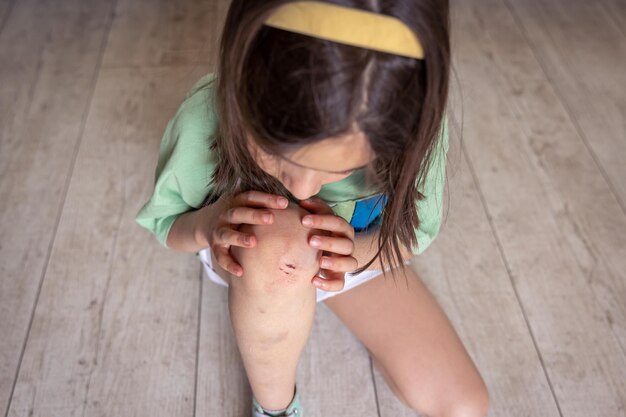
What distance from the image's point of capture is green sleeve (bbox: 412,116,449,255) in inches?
29.9

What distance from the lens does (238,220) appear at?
0.67 meters

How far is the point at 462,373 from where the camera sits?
0.84 meters

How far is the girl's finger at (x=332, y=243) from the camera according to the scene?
66cm

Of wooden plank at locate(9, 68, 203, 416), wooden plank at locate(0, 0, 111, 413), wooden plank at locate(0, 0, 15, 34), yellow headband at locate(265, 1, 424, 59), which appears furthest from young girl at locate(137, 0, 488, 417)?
wooden plank at locate(0, 0, 15, 34)

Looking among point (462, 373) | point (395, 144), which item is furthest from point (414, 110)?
point (462, 373)

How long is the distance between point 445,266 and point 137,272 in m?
0.49

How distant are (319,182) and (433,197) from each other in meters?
0.22

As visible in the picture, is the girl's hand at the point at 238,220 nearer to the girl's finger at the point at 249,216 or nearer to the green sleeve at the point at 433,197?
the girl's finger at the point at 249,216

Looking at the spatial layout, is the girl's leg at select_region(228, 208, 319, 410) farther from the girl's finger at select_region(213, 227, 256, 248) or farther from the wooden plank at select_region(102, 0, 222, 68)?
the wooden plank at select_region(102, 0, 222, 68)

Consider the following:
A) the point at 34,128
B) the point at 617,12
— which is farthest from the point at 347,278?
the point at 617,12

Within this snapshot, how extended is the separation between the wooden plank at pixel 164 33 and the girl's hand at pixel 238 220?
2.36 feet

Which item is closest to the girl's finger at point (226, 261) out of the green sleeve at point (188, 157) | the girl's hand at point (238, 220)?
the girl's hand at point (238, 220)

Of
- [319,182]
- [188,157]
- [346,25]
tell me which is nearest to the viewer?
[346,25]

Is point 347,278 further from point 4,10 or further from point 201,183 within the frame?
point 4,10
